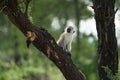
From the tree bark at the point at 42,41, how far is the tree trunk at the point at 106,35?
644 millimetres

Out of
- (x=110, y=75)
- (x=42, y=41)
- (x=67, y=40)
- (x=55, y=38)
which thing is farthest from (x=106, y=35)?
(x=55, y=38)

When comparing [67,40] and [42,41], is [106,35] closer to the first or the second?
[42,41]

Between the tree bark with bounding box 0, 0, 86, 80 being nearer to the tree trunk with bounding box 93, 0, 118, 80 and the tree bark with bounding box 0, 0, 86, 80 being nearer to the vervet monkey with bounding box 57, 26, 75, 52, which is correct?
the tree trunk with bounding box 93, 0, 118, 80

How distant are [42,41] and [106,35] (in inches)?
44.6

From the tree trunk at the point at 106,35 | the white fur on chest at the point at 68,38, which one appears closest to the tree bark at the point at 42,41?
the tree trunk at the point at 106,35

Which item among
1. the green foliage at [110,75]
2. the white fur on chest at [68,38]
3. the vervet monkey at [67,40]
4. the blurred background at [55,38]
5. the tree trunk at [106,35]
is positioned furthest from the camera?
the blurred background at [55,38]

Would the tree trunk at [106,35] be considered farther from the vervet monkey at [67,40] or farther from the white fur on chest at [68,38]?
the white fur on chest at [68,38]

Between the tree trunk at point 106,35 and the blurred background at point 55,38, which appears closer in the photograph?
the tree trunk at point 106,35

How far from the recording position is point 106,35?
965 centimetres

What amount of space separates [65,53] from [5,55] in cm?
3245

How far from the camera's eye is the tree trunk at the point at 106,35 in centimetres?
963

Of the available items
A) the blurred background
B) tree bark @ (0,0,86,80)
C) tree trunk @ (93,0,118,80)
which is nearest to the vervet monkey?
tree trunk @ (93,0,118,80)

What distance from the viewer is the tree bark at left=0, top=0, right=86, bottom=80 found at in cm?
913

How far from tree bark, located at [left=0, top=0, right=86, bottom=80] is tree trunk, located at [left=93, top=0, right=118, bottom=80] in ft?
2.11
